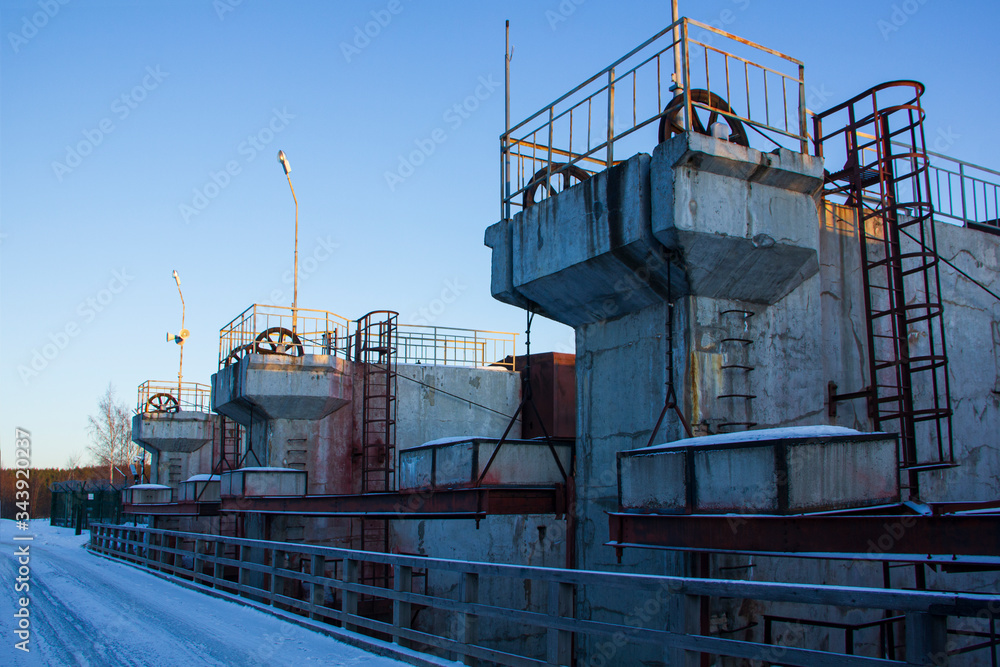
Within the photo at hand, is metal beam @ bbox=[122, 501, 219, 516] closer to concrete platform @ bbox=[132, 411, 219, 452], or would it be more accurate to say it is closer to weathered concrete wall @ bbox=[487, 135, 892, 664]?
concrete platform @ bbox=[132, 411, 219, 452]

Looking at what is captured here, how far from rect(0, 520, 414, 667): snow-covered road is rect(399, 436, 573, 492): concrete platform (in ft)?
7.94

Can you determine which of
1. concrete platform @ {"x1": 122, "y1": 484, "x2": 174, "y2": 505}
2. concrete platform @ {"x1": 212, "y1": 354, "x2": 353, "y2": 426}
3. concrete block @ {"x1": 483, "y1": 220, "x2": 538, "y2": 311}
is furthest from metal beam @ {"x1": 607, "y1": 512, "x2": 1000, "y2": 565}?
concrete platform @ {"x1": 122, "y1": 484, "x2": 174, "y2": 505}

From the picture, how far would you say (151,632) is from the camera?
8.66 metres

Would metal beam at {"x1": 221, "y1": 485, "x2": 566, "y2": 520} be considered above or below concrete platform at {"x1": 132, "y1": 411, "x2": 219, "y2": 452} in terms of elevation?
below

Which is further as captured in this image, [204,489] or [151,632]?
[204,489]

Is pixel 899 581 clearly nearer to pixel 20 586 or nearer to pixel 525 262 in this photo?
pixel 525 262

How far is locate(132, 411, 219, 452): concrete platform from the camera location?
33125 mm

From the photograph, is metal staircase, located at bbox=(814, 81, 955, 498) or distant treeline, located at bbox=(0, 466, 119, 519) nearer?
metal staircase, located at bbox=(814, 81, 955, 498)

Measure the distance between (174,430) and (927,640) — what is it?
33.9m

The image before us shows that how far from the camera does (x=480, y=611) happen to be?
6172 millimetres

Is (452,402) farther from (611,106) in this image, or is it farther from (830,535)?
(830,535)

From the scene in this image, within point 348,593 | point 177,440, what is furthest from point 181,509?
point 348,593

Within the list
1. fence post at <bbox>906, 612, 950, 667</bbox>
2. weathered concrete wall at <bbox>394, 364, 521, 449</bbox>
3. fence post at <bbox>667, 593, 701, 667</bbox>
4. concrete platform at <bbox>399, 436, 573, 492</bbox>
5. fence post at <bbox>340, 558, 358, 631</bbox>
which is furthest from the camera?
weathered concrete wall at <bbox>394, 364, 521, 449</bbox>

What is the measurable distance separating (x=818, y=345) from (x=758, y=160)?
258 centimetres
